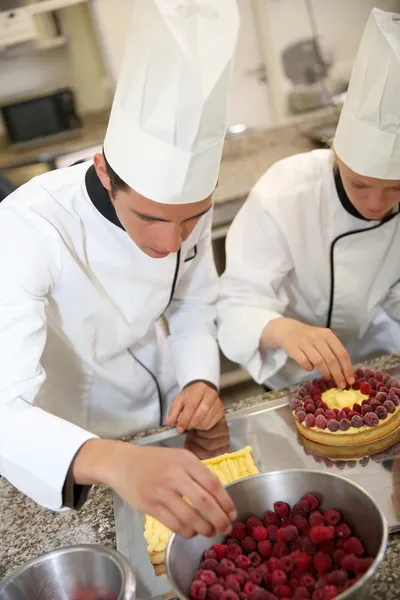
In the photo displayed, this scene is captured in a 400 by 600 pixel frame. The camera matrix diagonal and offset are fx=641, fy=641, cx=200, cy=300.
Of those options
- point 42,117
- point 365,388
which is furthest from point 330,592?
point 42,117

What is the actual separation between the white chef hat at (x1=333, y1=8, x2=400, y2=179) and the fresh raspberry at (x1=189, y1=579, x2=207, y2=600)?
2.94 ft

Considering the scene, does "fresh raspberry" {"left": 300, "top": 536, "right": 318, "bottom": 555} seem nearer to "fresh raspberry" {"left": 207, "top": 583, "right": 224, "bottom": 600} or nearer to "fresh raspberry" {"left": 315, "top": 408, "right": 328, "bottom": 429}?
"fresh raspberry" {"left": 207, "top": 583, "right": 224, "bottom": 600}

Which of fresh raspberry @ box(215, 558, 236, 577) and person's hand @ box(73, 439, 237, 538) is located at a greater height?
person's hand @ box(73, 439, 237, 538)

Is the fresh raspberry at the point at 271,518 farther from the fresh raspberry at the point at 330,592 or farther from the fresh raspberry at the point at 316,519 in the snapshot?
the fresh raspberry at the point at 330,592

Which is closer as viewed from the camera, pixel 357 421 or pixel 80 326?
pixel 357 421

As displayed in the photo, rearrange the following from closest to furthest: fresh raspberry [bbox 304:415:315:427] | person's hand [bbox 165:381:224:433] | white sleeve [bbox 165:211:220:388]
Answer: fresh raspberry [bbox 304:415:315:427]
person's hand [bbox 165:381:224:433]
white sleeve [bbox 165:211:220:388]

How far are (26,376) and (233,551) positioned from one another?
43cm

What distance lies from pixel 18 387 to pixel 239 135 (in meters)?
2.40

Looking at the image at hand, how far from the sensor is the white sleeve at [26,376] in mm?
978

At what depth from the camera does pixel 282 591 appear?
2.48ft

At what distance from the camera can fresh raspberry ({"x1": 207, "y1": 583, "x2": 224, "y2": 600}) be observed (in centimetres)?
75

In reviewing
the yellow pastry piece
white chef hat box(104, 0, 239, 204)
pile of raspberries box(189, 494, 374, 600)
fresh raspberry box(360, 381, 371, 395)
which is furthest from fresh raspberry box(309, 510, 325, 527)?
white chef hat box(104, 0, 239, 204)

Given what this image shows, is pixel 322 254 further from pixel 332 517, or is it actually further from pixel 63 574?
pixel 63 574

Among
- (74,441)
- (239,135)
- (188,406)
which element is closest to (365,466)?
(188,406)
